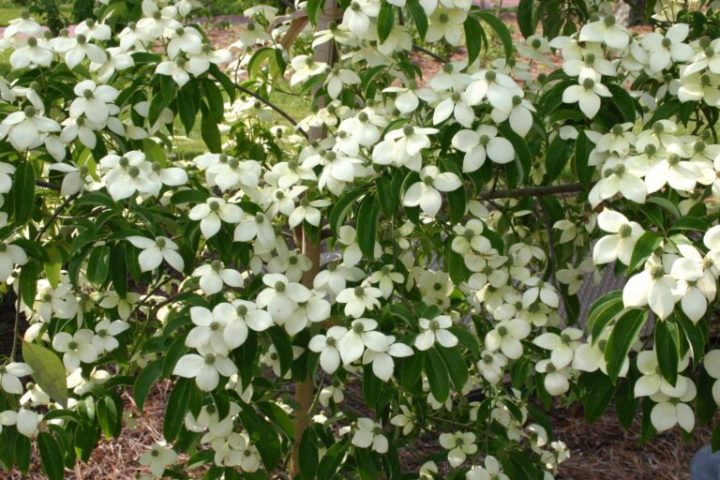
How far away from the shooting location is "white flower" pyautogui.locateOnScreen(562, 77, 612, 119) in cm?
132

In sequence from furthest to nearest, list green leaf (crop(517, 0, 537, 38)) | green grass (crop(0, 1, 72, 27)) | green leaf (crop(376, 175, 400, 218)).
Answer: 1. green grass (crop(0, 1, 72, 27))
2. green leaf (crop(517, 0, 537, 38))
3. green leaf (crop(376, 175, 400, 218))

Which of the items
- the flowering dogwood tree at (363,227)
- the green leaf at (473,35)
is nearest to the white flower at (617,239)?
the flowering dogwood tree at (363,227)

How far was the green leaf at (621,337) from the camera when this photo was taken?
3.53 feet

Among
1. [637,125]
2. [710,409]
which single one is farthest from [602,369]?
[637,125]

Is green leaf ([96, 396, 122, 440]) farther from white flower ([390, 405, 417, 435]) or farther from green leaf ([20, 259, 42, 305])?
white flower ([390, 405, 417, 435])

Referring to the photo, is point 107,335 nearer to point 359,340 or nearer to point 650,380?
point 359,340

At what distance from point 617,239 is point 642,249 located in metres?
0.08

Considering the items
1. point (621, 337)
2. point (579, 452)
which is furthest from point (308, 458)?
point (579, 452)

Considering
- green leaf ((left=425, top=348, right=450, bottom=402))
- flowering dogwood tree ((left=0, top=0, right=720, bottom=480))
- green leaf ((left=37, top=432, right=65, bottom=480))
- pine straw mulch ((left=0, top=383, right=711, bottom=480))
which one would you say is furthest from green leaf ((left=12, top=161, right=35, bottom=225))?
pine straw mulch ((left=0, top=383, right=711, bottom=480))

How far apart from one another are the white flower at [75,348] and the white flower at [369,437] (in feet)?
1.47

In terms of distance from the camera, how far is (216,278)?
131 cm

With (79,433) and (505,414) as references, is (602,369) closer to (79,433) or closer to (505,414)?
(505,414)

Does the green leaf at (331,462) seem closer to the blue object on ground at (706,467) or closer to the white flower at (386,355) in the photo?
the white flower at (386,355)

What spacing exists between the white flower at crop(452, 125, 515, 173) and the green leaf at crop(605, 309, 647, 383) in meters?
0.28
